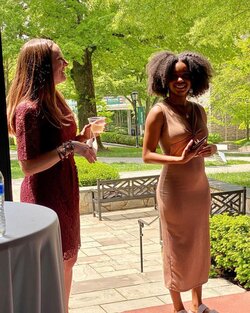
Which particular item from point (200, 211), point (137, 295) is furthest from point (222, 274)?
point (200, 211)

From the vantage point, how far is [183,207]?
2.23 meters

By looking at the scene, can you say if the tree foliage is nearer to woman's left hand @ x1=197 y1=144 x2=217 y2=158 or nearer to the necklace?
the necklace

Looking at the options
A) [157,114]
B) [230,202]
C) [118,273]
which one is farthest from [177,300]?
[230,202]

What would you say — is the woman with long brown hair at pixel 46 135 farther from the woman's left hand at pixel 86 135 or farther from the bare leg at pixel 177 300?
the bare leg at pixel 177 300

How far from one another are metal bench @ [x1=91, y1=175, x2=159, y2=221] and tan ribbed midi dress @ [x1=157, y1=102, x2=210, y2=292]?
10.5 ft

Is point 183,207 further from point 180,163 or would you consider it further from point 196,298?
point 196,298

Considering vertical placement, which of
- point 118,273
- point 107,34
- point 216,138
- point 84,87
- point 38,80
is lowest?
point 118,273

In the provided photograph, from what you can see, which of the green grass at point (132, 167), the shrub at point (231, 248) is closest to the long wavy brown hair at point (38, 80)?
the shrub at point (231, 248)

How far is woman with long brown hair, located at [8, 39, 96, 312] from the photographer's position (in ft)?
6.09

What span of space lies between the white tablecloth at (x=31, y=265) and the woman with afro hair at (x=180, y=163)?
0.77m

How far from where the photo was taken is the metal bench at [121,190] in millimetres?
5562

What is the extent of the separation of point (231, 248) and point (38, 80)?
1.84m

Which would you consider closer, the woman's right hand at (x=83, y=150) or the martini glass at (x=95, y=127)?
the woman's right hand at (x=83, y=150)

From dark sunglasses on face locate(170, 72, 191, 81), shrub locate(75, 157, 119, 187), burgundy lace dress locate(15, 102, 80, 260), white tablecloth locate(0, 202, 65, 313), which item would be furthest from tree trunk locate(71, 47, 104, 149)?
white tablecloth locate(0, 202, 65, 313)
